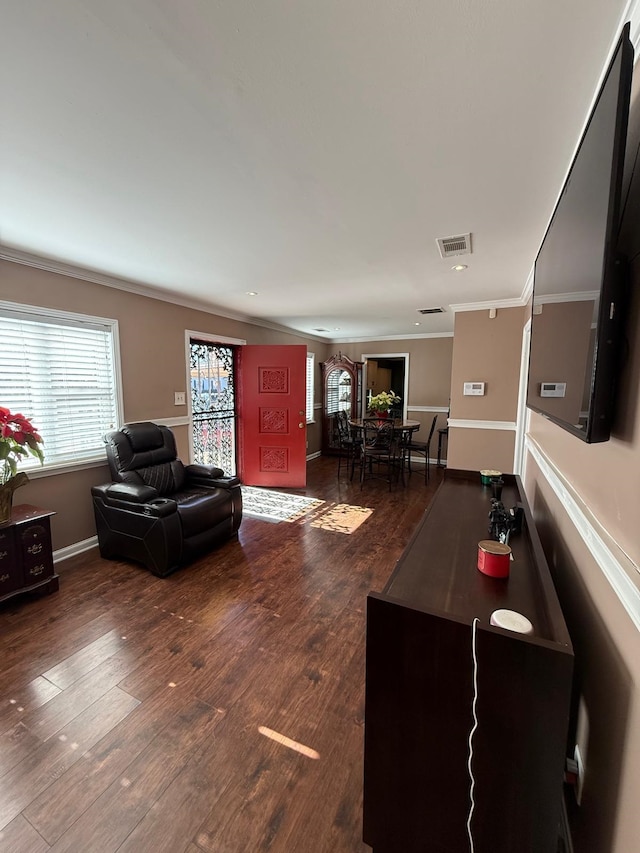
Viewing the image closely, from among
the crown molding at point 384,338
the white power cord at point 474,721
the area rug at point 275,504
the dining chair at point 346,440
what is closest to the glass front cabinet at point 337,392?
the dining chair at point 346,440

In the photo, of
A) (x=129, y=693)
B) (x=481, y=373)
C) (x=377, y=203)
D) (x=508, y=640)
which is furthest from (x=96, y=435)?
(x=481, y=373)

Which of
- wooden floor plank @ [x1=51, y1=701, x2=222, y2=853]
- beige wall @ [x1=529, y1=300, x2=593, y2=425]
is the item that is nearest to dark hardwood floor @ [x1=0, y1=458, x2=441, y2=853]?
wooden floor plank @ [x1=51, y1=701, x2=222, y2=853]

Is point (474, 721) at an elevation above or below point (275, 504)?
above

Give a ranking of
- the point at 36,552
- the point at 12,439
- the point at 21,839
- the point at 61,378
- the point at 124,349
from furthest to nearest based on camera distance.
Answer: the point at 124,349 < the point at 61,378 < the point at 36,552 < the point at 12,439 < the point at 21,839

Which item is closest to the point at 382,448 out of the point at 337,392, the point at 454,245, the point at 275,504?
the point at 275,504

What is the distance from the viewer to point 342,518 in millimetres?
3936

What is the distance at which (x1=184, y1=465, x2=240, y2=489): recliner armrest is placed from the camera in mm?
3377

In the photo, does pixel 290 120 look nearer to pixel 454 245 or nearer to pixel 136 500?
pixel 454 245

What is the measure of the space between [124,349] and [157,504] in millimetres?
1665

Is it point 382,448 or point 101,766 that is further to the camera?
point 382,448

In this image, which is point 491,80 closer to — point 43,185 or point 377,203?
point 377,203

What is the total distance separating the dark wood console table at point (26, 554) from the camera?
2283 millimetres

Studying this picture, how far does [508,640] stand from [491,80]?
164 centimetres

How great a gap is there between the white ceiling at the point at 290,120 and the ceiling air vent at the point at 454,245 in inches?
3.1
